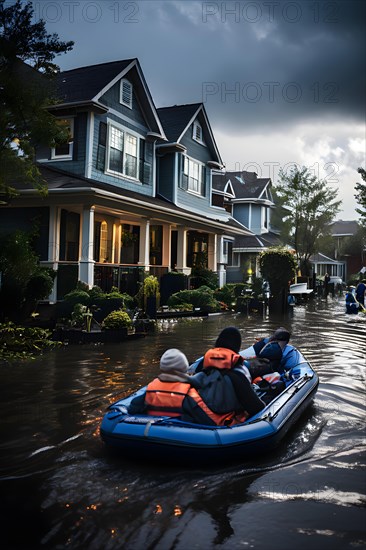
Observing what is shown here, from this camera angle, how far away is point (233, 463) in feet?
19.1

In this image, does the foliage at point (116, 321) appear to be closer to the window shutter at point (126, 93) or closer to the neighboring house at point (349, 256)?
the window shutter at point (126, 93)

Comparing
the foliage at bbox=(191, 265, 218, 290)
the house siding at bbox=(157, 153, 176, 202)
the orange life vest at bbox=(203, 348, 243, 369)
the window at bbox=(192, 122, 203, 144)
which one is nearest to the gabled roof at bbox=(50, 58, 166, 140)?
the house siding at bbox=(157, 153, 176, 202)

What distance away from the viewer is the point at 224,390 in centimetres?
608

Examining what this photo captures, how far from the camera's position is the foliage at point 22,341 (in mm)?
12005

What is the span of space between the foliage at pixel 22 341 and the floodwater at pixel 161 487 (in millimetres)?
2900

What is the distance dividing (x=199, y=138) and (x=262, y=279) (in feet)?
31.3

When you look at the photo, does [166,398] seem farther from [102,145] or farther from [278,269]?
[278,269]

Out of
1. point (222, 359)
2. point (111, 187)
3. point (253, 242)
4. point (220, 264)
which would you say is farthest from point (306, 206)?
point (222, 359)

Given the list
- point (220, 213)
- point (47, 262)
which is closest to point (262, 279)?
point (220, 213)

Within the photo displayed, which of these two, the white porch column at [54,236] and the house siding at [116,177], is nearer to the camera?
the white porch column at [54,236]

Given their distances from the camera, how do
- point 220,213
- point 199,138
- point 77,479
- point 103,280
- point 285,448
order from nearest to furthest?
point 77,479, point 285,448, point 103,280, point 199,138, point 220,213

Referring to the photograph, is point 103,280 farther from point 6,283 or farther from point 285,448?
point 285,448

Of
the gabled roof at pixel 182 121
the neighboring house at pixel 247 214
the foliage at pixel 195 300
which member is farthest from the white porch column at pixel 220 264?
the neighboring house at pixel 247 214

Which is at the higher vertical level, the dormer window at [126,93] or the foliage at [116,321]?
the dormer window at [126,93]
